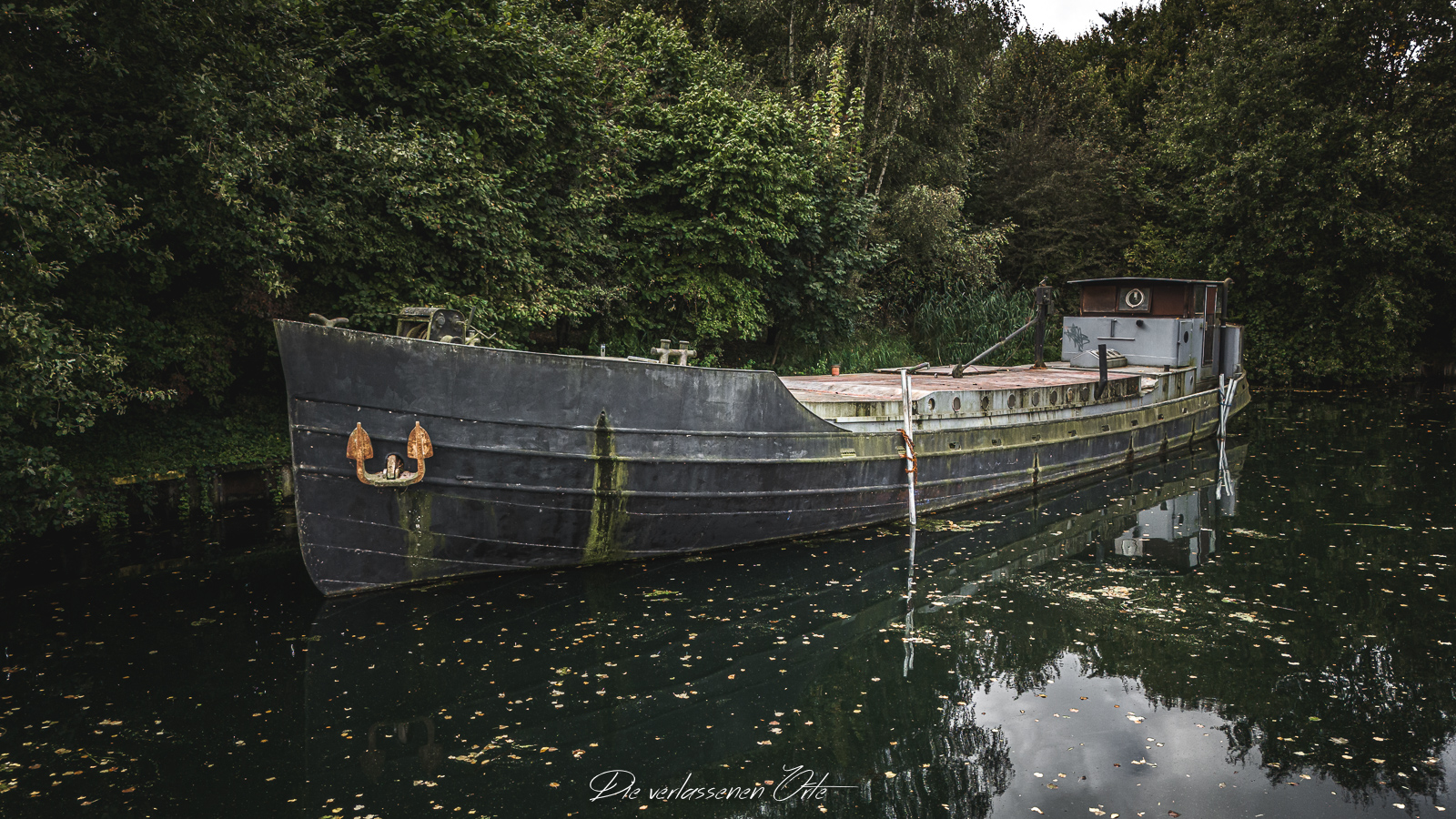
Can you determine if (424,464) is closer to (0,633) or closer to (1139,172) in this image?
(0,633)

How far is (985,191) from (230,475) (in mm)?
22095

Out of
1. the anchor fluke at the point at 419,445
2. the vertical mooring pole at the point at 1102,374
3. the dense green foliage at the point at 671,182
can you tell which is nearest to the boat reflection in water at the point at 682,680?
the anchor fluke at the point at 419,445

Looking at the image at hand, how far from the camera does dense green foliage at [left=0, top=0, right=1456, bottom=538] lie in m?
8.04

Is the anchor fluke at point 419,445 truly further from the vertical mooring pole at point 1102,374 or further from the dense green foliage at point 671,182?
the vertical mooring pole at point 1102,374

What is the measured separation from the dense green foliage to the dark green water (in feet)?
9.17

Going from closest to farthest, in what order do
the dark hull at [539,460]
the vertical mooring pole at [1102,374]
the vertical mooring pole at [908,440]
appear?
1. the dark hull at [539,460]
2. the vertical mooring pole at [908,440]
3. the vertical mooring pole at [1102,374]

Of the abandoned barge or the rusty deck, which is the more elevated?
the rusty deck

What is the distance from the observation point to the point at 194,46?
8148 mm

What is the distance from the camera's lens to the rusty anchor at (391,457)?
266 inches

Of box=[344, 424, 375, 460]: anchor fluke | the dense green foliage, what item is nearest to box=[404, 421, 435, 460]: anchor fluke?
box=[344, 424, 375, 460]: anchor fluke

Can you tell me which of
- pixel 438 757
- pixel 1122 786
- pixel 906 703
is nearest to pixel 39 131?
pixel 438 757

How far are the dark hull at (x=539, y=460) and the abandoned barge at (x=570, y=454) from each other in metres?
0.01

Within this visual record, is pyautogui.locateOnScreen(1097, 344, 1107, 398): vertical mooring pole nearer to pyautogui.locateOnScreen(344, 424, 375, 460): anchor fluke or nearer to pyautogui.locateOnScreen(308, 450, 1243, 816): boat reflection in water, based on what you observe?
pyautogui.locateOnScreen(308, 450, 1243, 816): boat reflection in water

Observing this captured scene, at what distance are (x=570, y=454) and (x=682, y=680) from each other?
2419 millimetres
